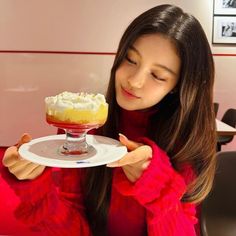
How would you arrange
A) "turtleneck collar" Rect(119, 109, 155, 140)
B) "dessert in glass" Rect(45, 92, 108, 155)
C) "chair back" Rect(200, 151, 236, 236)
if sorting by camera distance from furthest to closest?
"chair back" Rect(200, 151, 236, 236), "turtleneck collar" Rect(119, 109, 155, 140), "dessert in glass" Rect(45, 92, 108, 155)

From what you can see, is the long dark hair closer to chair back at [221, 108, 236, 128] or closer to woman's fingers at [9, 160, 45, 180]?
woman's fingers at [9, 160, 45, 180]

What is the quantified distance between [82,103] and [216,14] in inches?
157

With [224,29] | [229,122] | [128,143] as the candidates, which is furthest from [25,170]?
[224,29]

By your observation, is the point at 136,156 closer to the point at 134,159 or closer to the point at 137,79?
the point at 134,159

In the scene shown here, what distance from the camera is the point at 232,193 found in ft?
5.47

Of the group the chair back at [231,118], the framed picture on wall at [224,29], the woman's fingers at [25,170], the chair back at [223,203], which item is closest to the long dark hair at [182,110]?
the woman's fingers at [25,170]

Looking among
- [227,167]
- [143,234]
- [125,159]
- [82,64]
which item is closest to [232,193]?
[227,167]

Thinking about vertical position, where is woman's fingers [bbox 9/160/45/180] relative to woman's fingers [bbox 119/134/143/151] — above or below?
below

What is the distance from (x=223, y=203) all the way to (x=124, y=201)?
727 mm

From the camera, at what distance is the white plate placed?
2.40 feet

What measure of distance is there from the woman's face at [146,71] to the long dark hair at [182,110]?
2 centimetres

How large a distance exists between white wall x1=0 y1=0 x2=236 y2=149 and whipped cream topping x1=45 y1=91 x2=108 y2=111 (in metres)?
3.70

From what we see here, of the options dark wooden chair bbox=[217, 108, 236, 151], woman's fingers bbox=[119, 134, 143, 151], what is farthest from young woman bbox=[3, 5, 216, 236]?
dark wooden chair bbox=[217, 108, 236, 151]

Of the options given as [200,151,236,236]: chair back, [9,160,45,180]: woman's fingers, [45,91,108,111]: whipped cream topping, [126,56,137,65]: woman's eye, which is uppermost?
[126,56,137,65]: woman's eye
